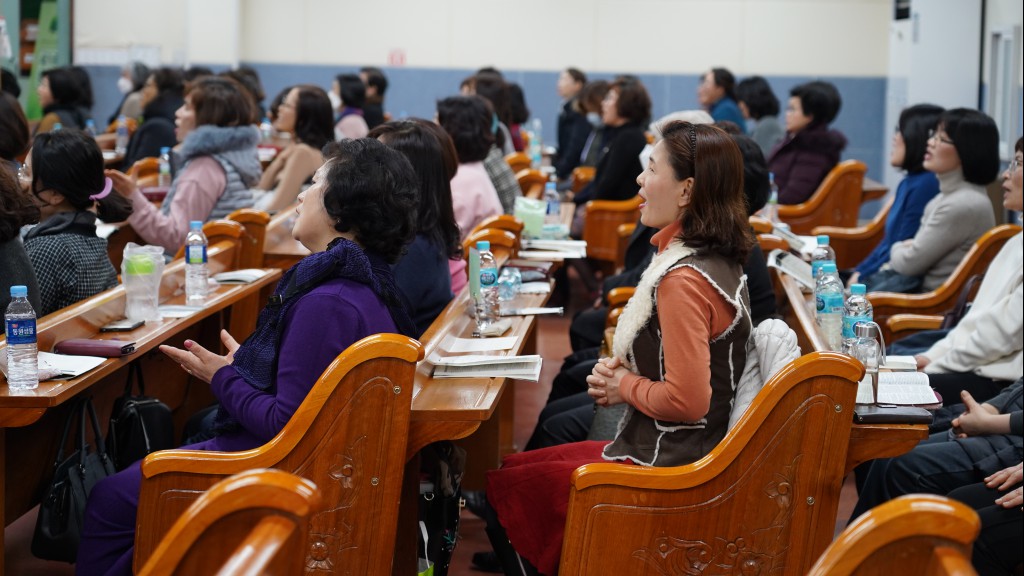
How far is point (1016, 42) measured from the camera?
6867 millimetres

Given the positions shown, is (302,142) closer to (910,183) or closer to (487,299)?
(910,183)

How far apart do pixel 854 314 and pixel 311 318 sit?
1.39m

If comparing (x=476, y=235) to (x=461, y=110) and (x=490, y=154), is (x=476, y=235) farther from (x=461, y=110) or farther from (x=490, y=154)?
(x=490, y=154)

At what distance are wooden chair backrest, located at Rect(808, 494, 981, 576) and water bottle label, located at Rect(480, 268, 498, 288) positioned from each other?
2120 mm

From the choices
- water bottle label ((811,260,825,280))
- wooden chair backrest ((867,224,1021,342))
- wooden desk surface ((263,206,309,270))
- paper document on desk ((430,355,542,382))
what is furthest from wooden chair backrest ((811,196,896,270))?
paper document on desk ((430,355,542,382))

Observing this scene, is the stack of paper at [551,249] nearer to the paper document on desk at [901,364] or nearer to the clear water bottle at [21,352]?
the paper document on desk at [901,364]

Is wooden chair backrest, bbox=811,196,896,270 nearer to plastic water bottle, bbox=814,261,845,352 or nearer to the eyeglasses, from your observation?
the eyeglasses

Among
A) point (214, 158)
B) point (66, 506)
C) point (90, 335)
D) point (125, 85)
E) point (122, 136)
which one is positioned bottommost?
point (66, 506)

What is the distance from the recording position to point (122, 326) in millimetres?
3279

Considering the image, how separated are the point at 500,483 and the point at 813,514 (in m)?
0.74

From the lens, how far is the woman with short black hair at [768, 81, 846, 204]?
727 centimetres

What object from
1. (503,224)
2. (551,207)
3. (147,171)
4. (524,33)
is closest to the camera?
(503,224)

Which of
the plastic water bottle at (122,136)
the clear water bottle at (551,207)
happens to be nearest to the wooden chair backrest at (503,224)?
the clear water bottle at (551,207)

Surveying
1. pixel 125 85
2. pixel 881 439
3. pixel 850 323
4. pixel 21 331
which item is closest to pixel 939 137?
pixel 850 323
